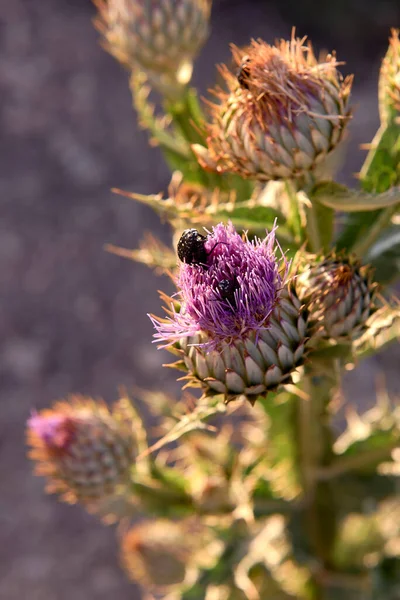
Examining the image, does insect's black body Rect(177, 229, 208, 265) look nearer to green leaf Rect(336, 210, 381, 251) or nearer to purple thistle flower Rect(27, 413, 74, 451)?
green leaf Rect(336, 210, 381, 251)

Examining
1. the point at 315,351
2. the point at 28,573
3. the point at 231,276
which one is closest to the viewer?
the point at 231,276

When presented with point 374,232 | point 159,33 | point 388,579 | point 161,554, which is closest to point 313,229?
point 374,232

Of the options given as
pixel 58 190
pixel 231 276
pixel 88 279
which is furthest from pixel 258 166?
pixel 58 190

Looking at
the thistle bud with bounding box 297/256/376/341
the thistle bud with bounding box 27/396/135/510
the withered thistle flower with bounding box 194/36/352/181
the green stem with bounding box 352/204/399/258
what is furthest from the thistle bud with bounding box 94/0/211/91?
the thistle bud with bounding box 27/396/135/510

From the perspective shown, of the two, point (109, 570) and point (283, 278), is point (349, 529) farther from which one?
point (109, 570)

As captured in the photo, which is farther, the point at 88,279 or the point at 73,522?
the point at 88,279

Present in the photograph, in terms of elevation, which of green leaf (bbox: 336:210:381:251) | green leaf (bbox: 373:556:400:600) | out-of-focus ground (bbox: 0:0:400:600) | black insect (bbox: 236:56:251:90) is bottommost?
green leaf (bbox: 373:556:400:600)

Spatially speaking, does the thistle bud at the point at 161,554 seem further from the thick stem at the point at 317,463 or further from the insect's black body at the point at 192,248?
the insect's black body at the point at 192,248
